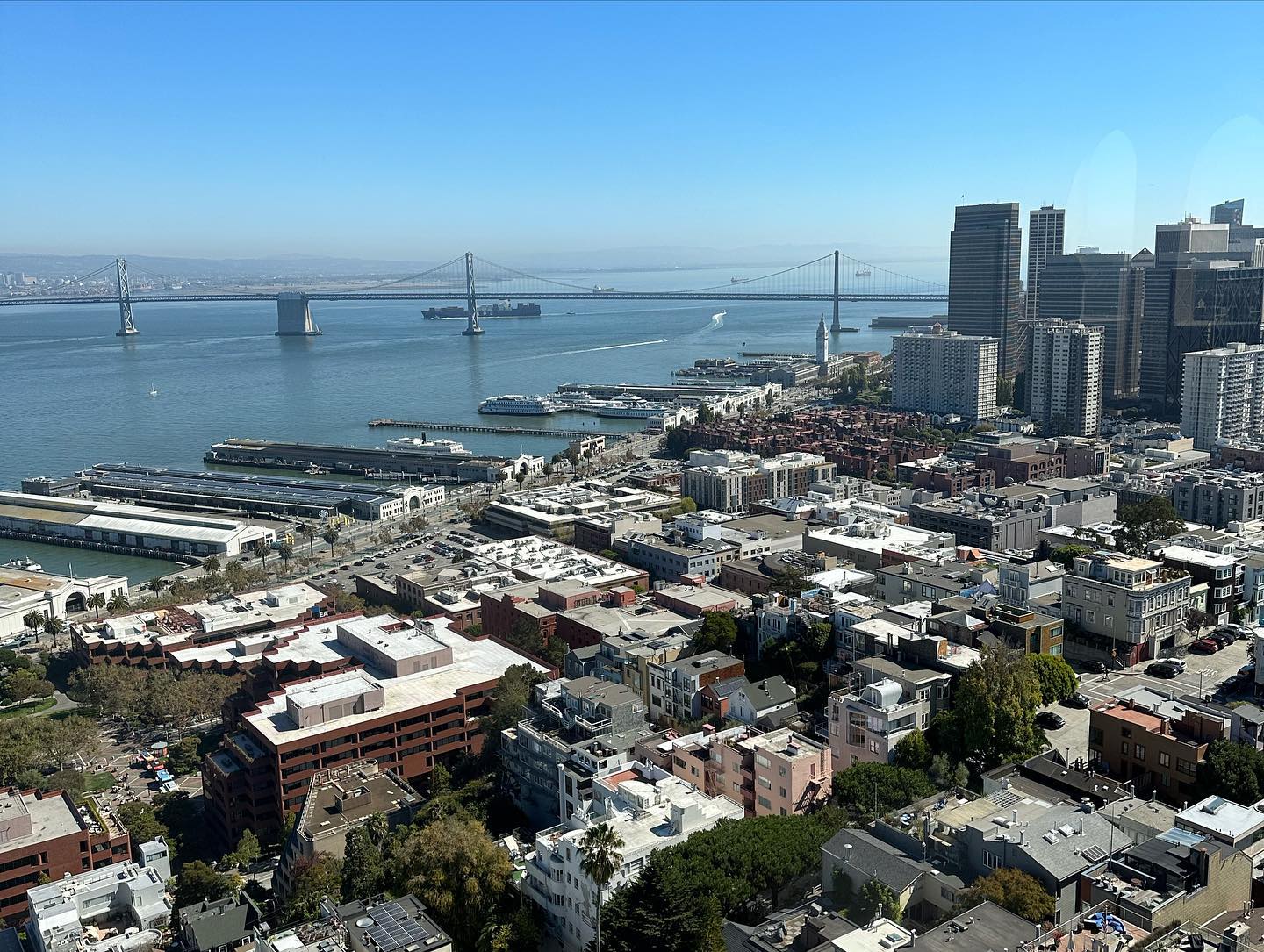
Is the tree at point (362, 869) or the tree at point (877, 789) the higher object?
the tree at point (877, 789)

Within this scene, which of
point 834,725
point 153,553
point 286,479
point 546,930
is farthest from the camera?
point 286,479

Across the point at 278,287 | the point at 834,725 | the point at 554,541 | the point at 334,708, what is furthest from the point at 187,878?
the point at 278,287

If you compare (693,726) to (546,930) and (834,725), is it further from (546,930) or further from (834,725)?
(546,930)

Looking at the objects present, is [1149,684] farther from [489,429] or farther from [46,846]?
[489,429]

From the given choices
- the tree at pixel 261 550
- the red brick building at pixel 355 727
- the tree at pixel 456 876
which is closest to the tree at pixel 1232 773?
the tree at pixel 456 876

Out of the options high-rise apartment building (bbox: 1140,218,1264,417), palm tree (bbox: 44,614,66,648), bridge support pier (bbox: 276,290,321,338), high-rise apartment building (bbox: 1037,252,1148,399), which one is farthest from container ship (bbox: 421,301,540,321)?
palm tree (bbox: 44,614,66,648)

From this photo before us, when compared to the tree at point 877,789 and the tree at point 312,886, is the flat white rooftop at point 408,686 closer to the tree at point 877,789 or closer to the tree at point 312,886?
the tree at point 312,886
